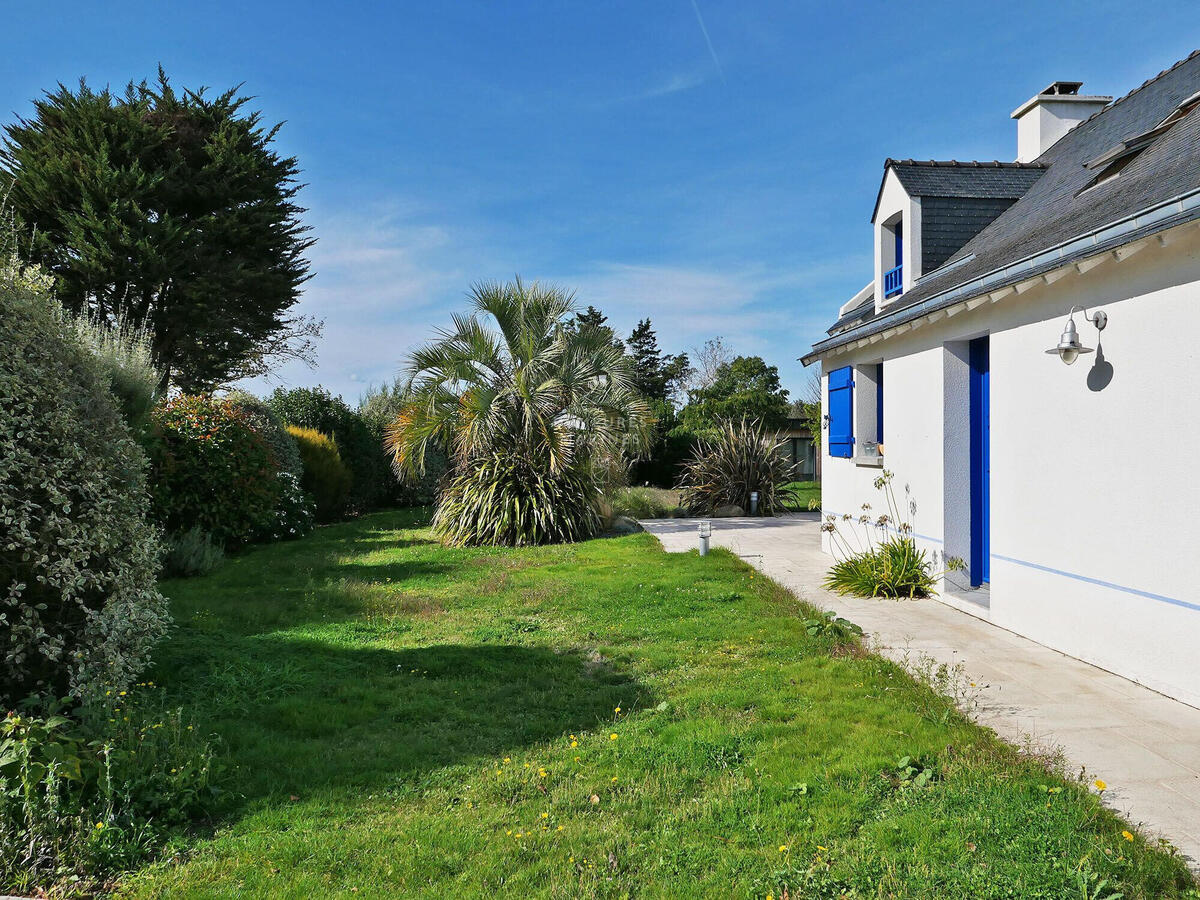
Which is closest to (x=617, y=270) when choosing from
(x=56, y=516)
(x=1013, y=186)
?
(x=1013, y=186)

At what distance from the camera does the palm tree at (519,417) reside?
11859 mm

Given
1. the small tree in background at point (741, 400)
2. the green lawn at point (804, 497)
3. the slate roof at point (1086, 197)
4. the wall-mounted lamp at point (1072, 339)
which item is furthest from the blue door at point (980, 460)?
the green lawn at point (804, 497)

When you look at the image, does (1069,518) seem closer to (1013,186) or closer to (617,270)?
(1013,186)

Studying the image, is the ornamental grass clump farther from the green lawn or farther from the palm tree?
the green lawn

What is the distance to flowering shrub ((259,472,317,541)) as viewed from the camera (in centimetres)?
1248

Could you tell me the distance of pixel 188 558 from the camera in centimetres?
926

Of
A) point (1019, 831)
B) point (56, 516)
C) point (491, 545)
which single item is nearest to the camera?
point (1019, 831)

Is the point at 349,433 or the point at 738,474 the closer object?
the point at 738,474

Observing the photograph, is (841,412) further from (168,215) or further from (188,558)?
(168,215)

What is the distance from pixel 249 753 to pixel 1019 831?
11.6 feet

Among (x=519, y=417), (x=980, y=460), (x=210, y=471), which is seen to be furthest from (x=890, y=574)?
(x=210, y=471)

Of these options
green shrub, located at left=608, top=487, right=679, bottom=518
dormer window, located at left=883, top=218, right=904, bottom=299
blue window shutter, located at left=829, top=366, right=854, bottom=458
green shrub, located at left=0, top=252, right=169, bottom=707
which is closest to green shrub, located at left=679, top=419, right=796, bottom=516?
green shrub, located at left=608, top=487, right=679, bottom=518

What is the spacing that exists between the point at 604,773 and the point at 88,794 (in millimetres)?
2218

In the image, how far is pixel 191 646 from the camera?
5281 millimetres
